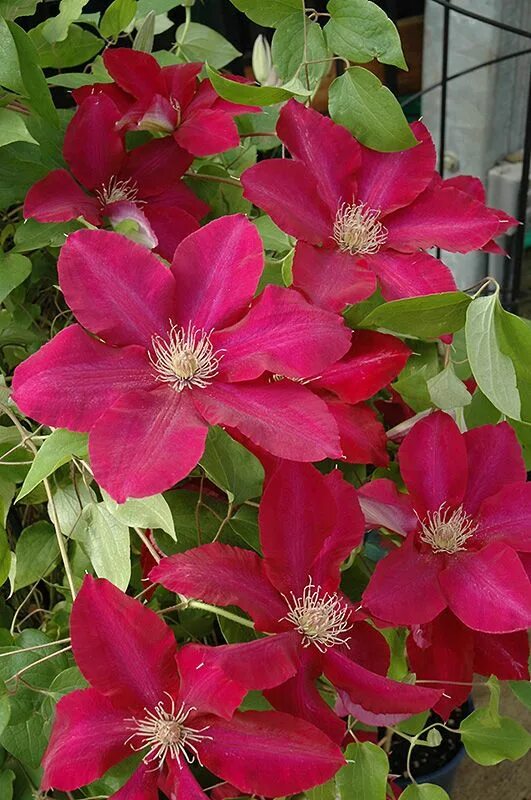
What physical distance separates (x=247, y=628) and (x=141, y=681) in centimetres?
7

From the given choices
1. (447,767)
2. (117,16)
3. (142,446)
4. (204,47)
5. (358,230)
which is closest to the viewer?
(142,446)

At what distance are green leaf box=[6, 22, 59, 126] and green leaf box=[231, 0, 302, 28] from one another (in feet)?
0.36

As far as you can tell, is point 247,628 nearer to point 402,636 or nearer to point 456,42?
point 402,636

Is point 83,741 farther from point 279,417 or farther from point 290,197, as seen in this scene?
Result: point 290,197

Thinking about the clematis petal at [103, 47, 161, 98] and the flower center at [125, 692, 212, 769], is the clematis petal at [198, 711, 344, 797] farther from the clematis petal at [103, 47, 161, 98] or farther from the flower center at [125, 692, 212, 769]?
the clematis petal at [103, 47, 161, 98]

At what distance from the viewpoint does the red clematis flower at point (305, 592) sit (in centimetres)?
36

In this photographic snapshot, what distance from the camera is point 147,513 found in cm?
38

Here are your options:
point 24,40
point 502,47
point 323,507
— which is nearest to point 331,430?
point 323,507

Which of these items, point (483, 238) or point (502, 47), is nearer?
point (483, 238)

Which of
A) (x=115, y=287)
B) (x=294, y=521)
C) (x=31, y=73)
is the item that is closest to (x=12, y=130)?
(x=31, y=73)

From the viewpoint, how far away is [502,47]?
151 centimetres

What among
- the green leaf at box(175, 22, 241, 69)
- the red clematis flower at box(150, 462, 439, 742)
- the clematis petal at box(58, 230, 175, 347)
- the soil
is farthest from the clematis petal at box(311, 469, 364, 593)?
the soil

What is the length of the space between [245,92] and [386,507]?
0.20 m

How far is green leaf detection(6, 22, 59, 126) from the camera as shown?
0.44 metres
